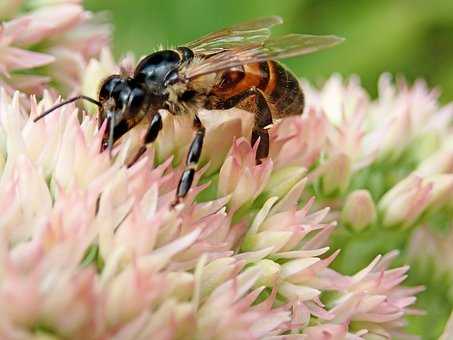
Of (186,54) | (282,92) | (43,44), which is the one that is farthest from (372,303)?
(43,44)

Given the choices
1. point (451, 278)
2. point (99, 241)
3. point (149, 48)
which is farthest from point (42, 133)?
point (149, 48)

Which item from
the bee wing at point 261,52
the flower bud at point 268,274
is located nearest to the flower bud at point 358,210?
Result: the bee wing at point 261,52

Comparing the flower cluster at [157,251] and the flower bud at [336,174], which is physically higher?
the flower cluster at [157,251]

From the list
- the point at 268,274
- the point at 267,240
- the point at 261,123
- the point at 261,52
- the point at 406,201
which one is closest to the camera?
the point at 268,274

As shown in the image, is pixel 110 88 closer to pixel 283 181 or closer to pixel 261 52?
pixel 261 52

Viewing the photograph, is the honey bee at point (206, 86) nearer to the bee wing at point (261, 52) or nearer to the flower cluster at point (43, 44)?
the bee wing at point (261, 52)
